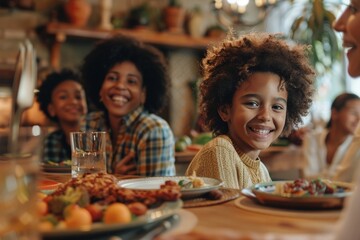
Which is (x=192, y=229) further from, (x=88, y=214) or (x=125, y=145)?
(x=125, y=145)

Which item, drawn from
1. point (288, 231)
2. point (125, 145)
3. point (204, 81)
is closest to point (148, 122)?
point (125, 145)

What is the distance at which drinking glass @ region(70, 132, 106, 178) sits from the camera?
140cm

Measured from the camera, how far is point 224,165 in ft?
4.91

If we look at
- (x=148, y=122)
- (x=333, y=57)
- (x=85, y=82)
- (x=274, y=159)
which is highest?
(x=333, y=57)

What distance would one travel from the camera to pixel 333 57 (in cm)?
502

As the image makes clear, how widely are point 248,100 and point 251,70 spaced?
11 cm

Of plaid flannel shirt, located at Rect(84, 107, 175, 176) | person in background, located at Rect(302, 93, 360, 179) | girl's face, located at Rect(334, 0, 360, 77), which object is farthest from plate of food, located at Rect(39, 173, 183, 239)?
person in background, located at Rect(302, 93, 360, 179)

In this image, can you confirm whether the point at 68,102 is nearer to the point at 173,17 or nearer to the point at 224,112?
the point at 224,112

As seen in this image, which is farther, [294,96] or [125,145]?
[125,145]

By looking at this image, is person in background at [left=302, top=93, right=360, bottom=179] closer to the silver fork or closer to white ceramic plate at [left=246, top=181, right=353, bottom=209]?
white ceramic plate at [left=246, top=181, right=353, bottom=209]

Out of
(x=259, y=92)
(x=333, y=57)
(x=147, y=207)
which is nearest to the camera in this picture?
(x=147, y=207)

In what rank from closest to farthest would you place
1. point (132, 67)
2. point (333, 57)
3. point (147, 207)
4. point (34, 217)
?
1. point (34, 217)
2. point (147, 207)
3. point (132, 67)
4. point (333, 57)

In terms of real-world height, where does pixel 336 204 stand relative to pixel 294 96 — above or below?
below

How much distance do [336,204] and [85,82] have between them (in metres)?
2.08
